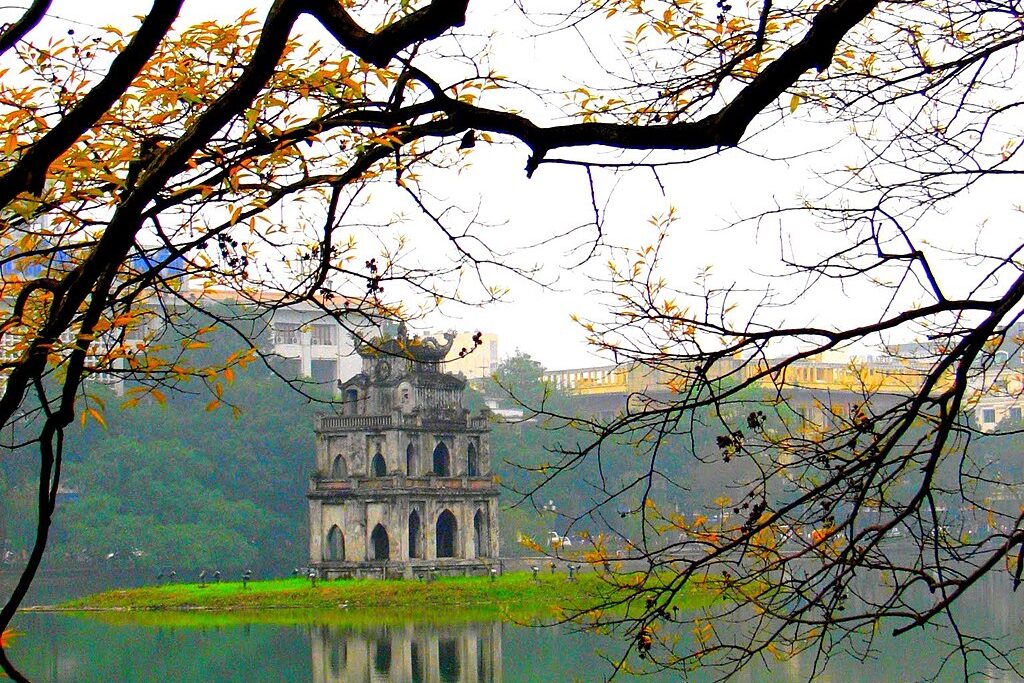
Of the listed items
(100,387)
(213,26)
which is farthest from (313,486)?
(213,26)

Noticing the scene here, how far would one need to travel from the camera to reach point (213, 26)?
15.2 ft

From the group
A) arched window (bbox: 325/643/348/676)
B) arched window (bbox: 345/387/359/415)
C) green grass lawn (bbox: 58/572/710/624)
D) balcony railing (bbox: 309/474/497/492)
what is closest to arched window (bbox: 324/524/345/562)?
balcony railing (bbox: 309/474/497/492)

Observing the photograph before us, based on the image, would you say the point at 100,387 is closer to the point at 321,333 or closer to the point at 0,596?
the point at 0,596

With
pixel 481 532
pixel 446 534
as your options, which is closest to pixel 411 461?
pixel 446 534

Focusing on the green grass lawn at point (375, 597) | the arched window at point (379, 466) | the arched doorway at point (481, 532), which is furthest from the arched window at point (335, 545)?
the arched doorway at point (481, 532)

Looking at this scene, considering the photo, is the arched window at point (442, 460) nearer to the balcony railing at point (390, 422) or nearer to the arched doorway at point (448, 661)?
the balcony railing at point (390, 422)

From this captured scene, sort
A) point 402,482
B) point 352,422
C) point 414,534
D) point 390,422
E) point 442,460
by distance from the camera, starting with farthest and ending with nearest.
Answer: point 442,460 < point 352,422 < point 414,534 < point 390,422 < point 402,482

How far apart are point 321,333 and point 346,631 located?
33872 millimetres

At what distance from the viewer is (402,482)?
95.9 feet

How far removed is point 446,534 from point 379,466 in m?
1.91

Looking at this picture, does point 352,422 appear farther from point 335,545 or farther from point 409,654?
point 409,654

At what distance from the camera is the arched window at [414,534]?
97.7 ft

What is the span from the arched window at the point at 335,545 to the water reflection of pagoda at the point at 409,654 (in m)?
5.50

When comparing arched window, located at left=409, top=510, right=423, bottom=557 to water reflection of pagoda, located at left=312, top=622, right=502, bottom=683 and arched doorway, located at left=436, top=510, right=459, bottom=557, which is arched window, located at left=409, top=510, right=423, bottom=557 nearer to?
arched doorway, located at left=436, top=510, right=459, bottom=557
